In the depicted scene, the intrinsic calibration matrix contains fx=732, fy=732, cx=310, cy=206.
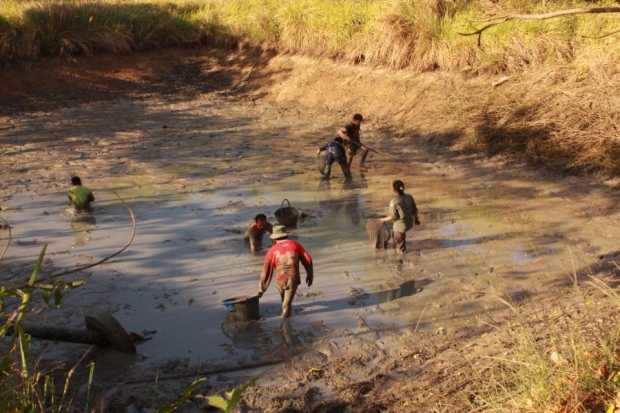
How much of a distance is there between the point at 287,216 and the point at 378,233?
1593 millimetres

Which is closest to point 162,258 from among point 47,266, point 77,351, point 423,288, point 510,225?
point 47,266

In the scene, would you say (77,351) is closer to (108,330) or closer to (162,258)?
(108,330)

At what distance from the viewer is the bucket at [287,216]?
11070mm

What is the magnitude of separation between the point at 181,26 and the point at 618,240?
2044 centimetres

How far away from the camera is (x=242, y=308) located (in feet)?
26.2

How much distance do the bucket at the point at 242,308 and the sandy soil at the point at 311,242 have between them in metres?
0.16

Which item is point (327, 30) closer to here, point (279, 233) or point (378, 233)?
point (378, 233)

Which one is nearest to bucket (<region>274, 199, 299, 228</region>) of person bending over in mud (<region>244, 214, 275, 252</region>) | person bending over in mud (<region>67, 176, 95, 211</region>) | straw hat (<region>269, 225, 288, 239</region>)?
person bending over in mud (<region>244, 214, 275, 252</region>)

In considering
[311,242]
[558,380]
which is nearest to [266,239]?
[311,242]

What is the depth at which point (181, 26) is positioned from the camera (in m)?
27.1

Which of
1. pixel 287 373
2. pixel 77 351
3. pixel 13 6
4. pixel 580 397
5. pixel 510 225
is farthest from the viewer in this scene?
pixel 13 6

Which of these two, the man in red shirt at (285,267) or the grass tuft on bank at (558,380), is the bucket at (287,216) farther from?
the grass tuft on bank at (558,380)

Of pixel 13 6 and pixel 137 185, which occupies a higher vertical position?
pixel 13 6

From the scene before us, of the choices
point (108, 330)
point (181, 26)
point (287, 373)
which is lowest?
point (287, 373)
